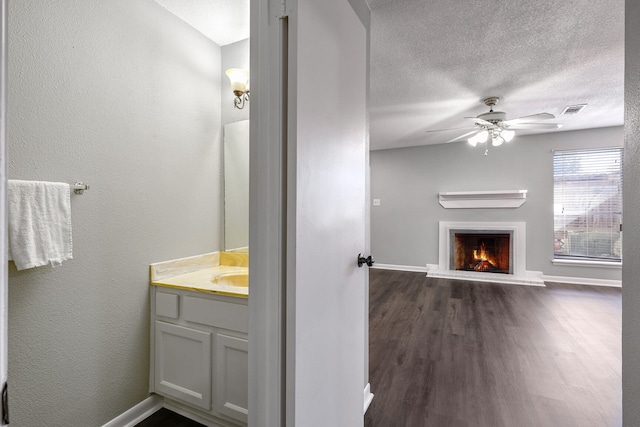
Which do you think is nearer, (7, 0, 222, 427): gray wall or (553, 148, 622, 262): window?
(7, 0, 222, 427): gray wall

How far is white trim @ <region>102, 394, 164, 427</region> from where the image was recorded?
1.64 meters

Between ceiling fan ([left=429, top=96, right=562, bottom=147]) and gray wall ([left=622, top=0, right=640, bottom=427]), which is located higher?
ceiling fan ([left=429, top=96, right=562, bottom=147])

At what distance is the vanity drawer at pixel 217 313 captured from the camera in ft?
4.91

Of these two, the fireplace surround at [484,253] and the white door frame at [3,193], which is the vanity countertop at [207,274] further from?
the fireplace surround at [484,253]

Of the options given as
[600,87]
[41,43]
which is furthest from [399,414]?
[600,87]

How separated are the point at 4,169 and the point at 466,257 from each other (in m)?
6.03

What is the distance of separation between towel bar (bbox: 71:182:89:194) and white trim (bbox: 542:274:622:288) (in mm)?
6029

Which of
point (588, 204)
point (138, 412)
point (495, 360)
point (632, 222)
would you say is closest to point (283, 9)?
point (632, 222)

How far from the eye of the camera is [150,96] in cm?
178

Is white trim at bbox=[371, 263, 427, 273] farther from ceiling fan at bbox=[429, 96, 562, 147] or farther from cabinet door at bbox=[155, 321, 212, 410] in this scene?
cabinet door at bbox=[155, 321, 212, 410]

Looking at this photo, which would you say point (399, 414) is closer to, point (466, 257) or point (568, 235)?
point (466, 257)

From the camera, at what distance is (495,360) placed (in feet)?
7.72

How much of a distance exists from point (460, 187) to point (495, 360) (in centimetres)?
371

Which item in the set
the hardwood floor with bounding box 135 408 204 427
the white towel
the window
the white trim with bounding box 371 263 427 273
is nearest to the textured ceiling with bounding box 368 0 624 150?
the window
